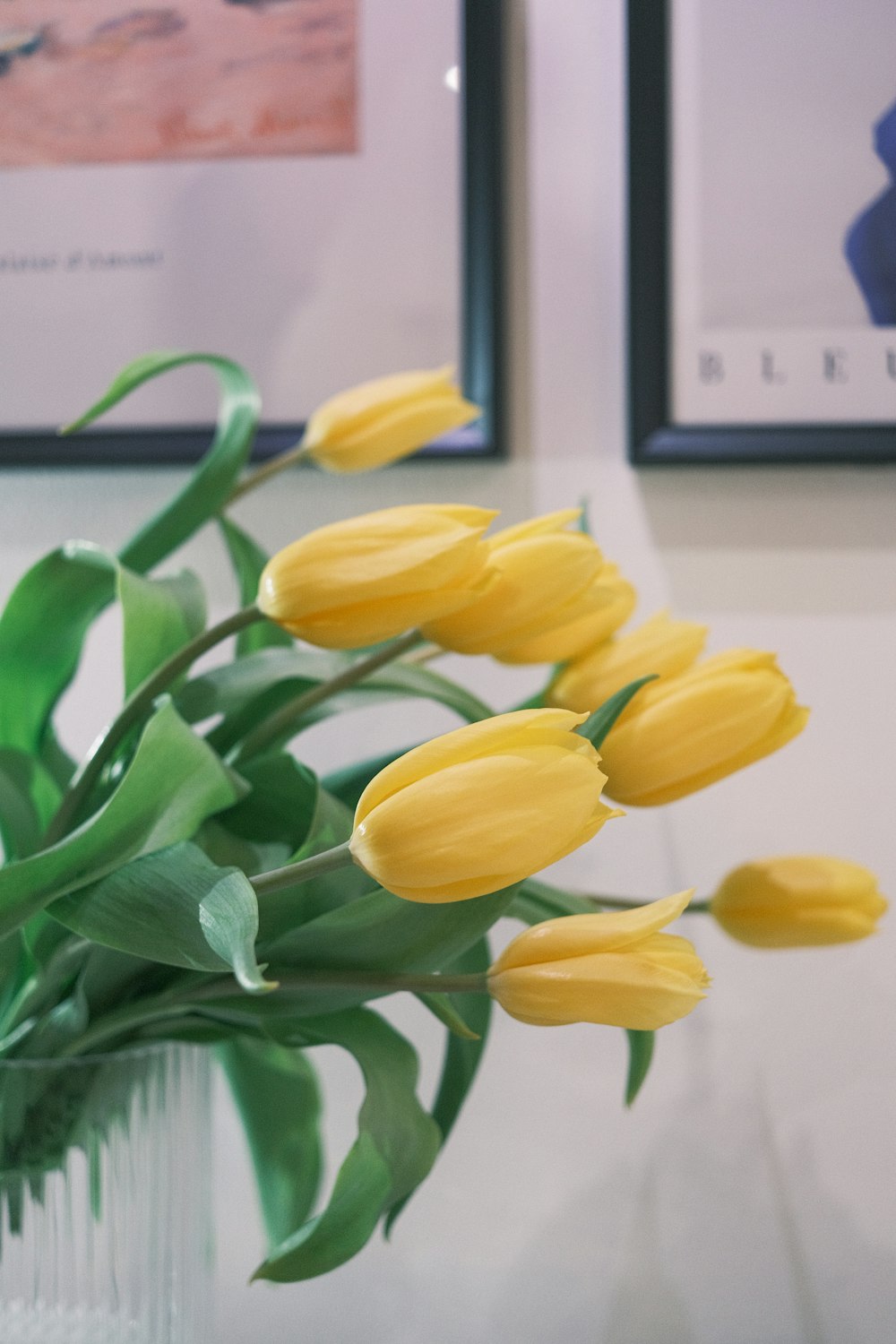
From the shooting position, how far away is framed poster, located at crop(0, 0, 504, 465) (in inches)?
29.7

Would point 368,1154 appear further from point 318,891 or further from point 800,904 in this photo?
point 800,904

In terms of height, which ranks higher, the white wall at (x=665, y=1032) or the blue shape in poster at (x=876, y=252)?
the blue shape in poster at (x=876, y=252)

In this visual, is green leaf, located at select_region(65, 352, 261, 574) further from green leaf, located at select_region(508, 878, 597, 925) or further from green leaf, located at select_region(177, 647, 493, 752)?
green leaf, located at select_region(508, 878, 597, 925)

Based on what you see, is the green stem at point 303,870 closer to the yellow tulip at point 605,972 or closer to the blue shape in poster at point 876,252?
the yellow tulip at point 605,972

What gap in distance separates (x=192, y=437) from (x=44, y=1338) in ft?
1.73

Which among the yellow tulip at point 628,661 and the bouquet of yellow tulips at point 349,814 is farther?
the yellow tulip at point 628,661

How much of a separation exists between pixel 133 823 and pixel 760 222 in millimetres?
562

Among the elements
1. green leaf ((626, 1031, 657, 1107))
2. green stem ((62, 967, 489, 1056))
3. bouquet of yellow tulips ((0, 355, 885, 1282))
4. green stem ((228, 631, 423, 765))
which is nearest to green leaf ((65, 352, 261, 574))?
bouquet of yellow tulips ((0, 355, 885, 1282))

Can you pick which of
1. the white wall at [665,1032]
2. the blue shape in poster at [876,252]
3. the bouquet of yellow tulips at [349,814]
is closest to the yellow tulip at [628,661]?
the bouquet of yellow tulips at [349,814]

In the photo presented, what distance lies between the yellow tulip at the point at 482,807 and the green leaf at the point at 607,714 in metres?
0.08

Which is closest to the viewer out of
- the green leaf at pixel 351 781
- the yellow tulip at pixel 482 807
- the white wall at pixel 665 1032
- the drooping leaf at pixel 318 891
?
the yellow tulip at pixel 482 807

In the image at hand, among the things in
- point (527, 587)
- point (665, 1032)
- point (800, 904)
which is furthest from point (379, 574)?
point (665, 1032)

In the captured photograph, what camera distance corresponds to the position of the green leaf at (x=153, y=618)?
1.59 ft

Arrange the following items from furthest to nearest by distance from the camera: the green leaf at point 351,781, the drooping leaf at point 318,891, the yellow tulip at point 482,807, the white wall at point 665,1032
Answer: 1. the white wall at point 665,1032
2. the green leaf at point 351,781
3. the drooping leaf at point 318,891
4. the yellow tulip at point 482,807
